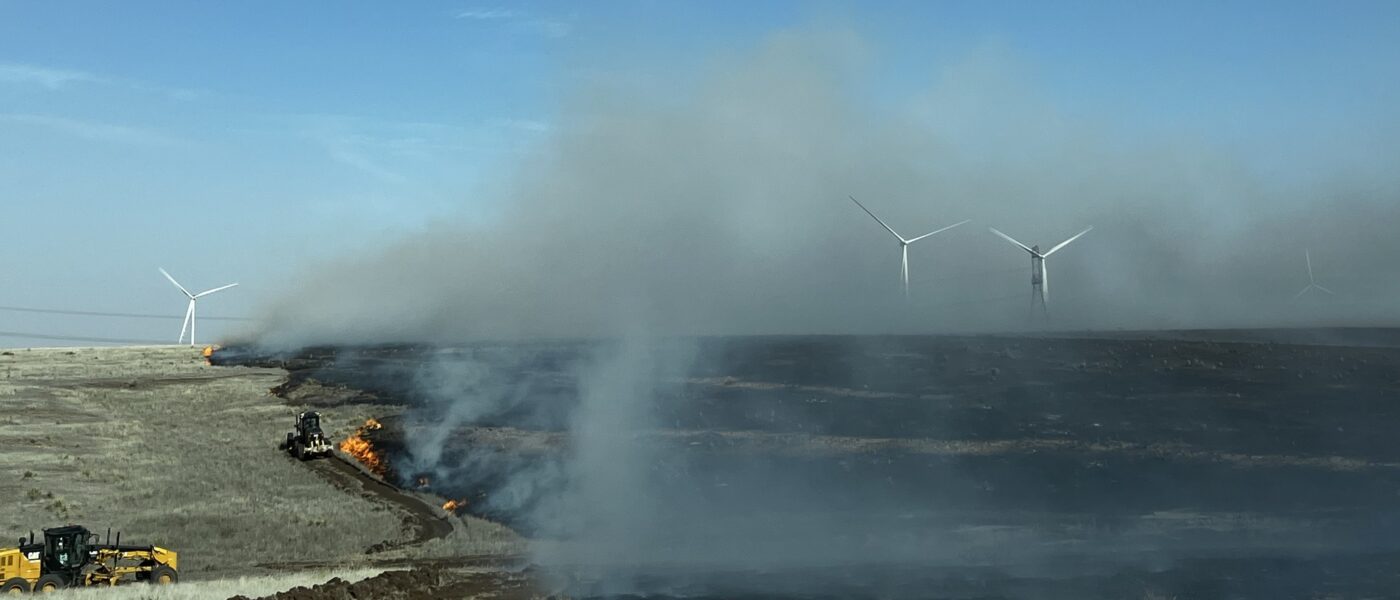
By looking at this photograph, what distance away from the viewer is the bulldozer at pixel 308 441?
3425 inches

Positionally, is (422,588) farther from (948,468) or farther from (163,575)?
(948,468)

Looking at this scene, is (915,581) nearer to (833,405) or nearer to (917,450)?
(917,450)

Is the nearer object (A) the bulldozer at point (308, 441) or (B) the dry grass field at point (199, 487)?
(B) the dry grass field at point (199, 487)

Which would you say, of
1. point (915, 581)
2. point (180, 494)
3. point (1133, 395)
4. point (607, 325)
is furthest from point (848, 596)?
point (607, 325)

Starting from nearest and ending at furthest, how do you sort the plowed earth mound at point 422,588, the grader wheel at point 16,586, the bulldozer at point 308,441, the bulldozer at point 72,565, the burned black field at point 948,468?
the plowed earth mound at point 422,588
the grader wheel at point 16,586
the bulldozer at point 72,565
the burned black field at point 948,468
the bulldozer at point 308,441

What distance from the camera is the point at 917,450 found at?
77875 mm

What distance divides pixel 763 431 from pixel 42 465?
46.6 meters

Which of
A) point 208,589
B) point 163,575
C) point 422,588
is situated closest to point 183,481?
point 163,575

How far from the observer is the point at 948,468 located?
73438mm

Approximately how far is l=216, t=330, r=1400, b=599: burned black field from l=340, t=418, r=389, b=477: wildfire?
1327 millimetres

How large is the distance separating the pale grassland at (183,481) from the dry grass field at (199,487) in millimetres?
100

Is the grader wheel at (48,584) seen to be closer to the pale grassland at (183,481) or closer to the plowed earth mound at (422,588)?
the pale grassland at (183,481)

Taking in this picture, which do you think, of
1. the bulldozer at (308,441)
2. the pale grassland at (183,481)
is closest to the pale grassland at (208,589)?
the pale grassland at (183,481)

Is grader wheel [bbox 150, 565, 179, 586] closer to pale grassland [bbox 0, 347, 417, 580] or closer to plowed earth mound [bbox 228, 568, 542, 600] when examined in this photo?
pale grassland [bbox 0, 347, 417, 580]
